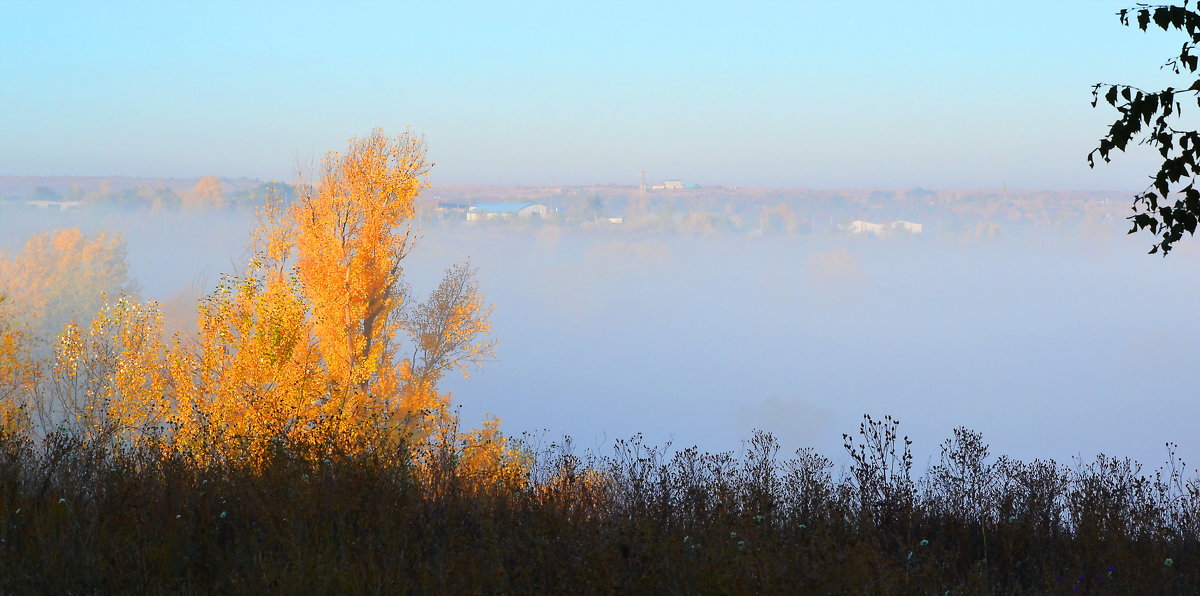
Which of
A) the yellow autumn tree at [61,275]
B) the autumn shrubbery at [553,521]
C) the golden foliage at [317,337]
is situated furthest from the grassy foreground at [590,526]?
the yellow autumn tree at [61,275]

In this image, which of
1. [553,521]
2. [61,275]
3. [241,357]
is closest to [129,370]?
[241,357]

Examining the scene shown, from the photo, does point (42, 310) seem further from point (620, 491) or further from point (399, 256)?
point (620, 491)

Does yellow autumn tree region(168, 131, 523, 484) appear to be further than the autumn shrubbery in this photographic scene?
Yes

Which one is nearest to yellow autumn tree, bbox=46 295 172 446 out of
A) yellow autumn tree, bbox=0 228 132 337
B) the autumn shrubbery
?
the autumn shrubbery

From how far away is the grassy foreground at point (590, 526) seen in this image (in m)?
4.50

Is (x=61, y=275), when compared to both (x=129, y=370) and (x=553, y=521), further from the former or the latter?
(x=553, y=521)

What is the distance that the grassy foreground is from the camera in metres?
4.50

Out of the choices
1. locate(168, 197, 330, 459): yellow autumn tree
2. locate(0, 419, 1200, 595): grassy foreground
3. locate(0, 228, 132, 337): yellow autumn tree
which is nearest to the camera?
locate(0, 419, 1200, 595): grassy foreground

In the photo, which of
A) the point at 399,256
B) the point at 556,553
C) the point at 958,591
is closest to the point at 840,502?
the point at 958,591

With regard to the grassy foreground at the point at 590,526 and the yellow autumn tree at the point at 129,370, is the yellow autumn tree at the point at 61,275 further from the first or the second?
the grassy foreground at the point at 590,526

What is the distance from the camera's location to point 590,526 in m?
4.81

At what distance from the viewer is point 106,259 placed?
2015 inches

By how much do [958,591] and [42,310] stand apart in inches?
2006

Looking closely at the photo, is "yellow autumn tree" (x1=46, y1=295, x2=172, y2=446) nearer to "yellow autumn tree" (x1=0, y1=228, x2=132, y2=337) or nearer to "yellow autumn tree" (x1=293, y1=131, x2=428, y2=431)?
"yellow autumn tree" (x1=293, y1=131, x2=428, y2=431)
